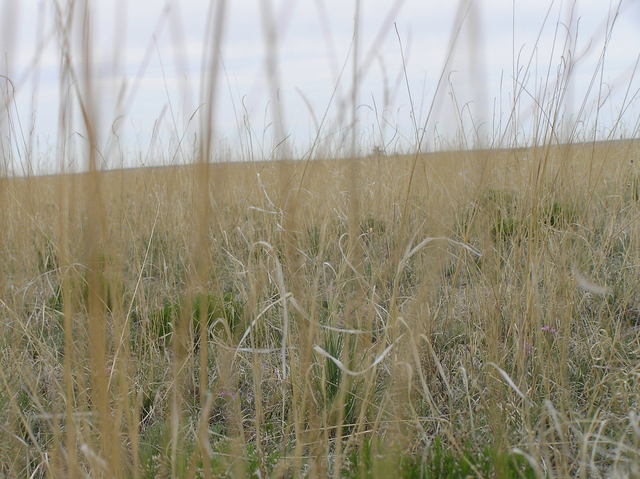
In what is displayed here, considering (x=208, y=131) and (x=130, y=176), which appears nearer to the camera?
(x=208, y=131)

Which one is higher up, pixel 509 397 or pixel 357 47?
pixel 357 47

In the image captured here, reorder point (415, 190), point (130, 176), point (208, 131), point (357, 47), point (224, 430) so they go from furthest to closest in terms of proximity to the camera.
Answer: point (130, 176), point (415, 190), point (224, 430), point (357, 47), point (208, 131)

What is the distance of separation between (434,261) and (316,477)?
0.35 meters

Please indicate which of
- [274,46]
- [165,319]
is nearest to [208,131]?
[274,46]

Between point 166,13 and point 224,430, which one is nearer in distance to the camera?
point 166,13

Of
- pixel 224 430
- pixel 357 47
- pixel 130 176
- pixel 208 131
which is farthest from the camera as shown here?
pixel 130 176

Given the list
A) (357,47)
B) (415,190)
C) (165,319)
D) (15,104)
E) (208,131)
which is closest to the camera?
(208,131)

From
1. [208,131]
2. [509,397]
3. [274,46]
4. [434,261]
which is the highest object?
[274,46]

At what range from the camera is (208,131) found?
2.40ft

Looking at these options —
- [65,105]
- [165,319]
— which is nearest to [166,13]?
[65,105]

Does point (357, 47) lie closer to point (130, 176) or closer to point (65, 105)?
point (65, 105)

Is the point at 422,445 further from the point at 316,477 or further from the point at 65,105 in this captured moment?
the point at 65,105

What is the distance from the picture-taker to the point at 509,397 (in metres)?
1.27

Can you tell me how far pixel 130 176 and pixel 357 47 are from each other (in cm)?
273
